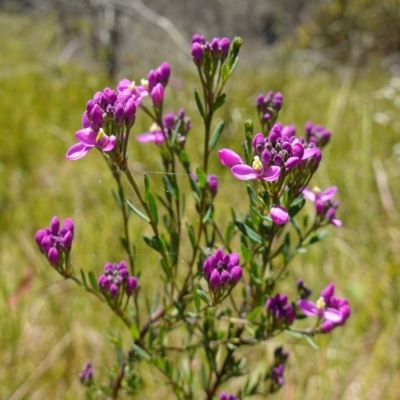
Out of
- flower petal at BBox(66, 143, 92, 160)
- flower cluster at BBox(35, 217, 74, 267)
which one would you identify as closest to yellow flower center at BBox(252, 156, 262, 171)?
flower petal at BBox(66, 143, 92, 160)

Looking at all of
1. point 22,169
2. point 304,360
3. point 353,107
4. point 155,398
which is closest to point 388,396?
point 304,360

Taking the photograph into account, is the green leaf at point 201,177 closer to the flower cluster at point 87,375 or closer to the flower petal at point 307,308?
the flower petal at point 307,308

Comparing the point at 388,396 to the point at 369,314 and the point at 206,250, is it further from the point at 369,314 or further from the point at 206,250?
the point at 206,250

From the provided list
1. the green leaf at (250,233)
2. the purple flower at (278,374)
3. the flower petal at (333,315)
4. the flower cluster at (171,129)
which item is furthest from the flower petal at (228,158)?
the purple flower at (278,374)

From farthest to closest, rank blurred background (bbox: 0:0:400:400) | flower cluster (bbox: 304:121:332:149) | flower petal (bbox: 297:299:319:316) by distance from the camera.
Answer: blurred background (bbox: 0:0:400:400)
flower cluster (bbox: 304:121:332:149)
flower petal (bbox: 297:299:319:316)

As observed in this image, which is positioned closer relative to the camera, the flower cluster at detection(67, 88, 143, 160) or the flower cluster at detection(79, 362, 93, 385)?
the flower cluster at detection(67, 88, 143, 160)

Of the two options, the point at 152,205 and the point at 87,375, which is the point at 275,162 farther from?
the point at 87,375

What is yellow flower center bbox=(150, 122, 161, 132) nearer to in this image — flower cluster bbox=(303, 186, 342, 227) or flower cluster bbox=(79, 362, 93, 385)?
flower cluster bbox=(303, 186, 342, 227)
